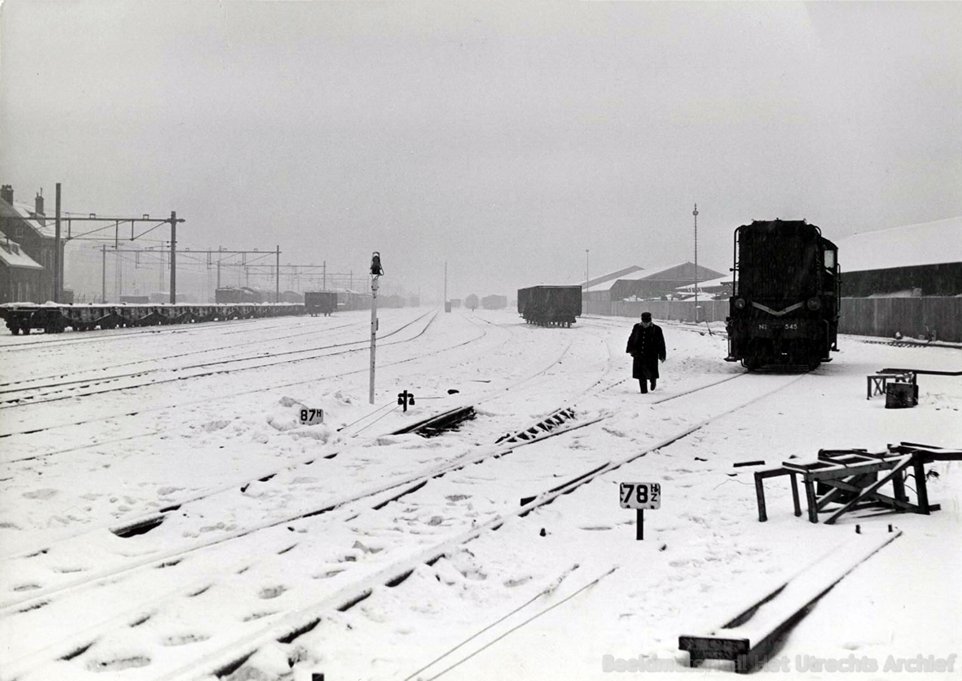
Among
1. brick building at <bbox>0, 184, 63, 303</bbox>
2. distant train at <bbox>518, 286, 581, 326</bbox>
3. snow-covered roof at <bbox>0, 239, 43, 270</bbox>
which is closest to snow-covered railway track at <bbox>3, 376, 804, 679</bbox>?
distant train at <bbox>518, 286, 581, 326</bbox>

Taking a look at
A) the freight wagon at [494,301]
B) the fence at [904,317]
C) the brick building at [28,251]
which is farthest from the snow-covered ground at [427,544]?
the freight wagon at [494,301]

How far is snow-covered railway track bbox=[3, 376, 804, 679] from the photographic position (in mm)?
4125

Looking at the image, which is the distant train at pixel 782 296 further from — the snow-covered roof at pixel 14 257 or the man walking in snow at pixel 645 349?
the snow-covered roof at pixel 14 257

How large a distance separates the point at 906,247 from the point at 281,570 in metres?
44.8

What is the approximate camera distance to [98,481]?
8.12 m

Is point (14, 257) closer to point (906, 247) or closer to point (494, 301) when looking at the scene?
point (906, 247)

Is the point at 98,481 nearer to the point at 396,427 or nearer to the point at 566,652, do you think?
the point at 396,427

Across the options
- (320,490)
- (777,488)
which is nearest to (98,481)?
(320,490)

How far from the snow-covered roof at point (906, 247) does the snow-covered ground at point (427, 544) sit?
28528 millimetres

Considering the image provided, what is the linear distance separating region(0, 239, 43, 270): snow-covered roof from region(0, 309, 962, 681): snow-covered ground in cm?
4291

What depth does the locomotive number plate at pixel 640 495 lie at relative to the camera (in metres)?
6.27

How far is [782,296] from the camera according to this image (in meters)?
19.3

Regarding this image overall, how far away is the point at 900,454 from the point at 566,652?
4.85 m

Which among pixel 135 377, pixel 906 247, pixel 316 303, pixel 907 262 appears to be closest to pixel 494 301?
pixel 316 303
